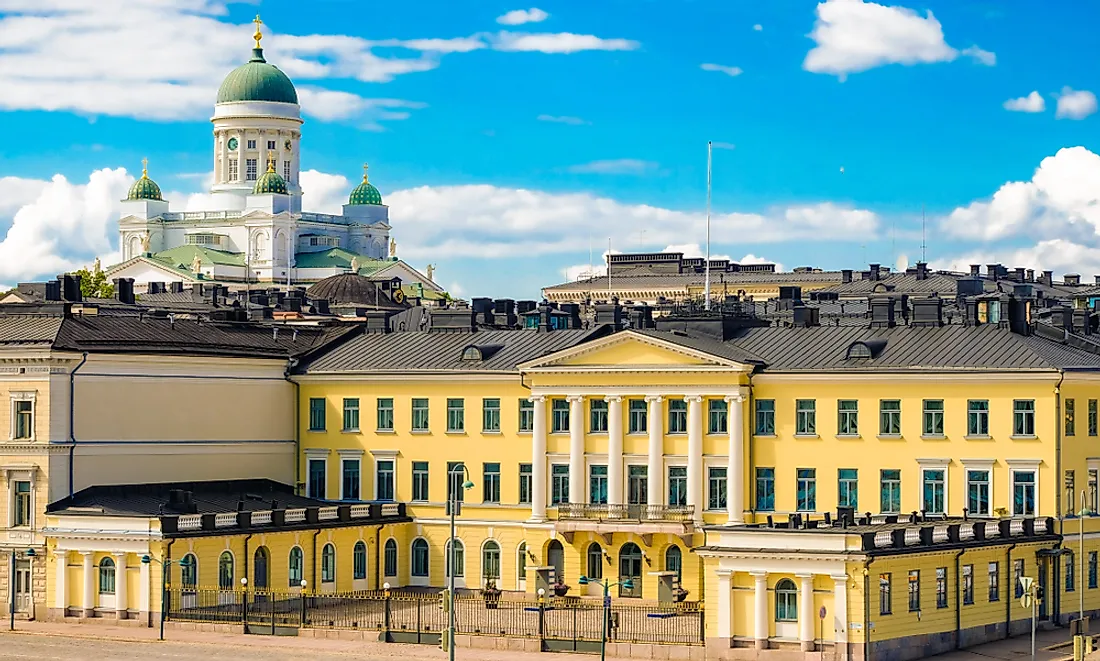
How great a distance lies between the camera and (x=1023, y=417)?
84.9 m

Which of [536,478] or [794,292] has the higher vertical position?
[794,292]

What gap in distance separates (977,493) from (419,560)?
24.1 meters

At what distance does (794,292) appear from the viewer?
151 meters

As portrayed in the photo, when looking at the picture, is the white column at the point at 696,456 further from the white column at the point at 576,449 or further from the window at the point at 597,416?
the white column at the point at 576,449

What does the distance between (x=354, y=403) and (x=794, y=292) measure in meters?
58.0

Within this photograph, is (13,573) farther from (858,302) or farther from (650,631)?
(858,302)

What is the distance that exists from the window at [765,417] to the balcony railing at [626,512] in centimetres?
415

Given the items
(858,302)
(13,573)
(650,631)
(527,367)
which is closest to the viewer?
(650,631)

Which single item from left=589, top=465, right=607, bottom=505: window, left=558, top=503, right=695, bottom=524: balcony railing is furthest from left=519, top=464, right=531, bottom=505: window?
left=589, top=465, right=607, bottom=505: window

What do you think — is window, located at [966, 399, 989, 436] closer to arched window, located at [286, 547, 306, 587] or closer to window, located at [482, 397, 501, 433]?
window, located at [482, 397, 501, 433]

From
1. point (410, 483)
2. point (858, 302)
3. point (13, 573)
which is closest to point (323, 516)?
point (410, 483)

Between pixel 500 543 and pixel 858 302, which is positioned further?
pixel 858 302

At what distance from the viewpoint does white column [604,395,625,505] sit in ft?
303

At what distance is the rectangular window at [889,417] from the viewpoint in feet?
288
